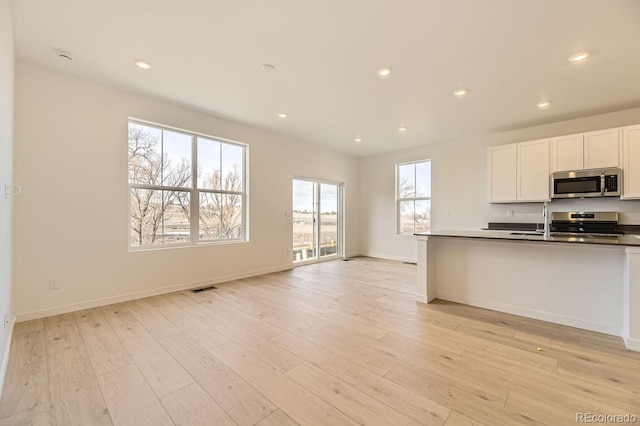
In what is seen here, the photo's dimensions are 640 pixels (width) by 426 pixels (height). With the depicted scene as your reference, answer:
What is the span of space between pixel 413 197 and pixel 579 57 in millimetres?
4008

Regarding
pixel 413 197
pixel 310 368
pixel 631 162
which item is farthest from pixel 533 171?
pixel 310 368

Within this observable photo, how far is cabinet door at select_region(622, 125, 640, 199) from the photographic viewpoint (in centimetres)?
377

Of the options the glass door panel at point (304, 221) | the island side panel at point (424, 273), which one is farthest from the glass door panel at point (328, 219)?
the island side panel at point (424, 273)

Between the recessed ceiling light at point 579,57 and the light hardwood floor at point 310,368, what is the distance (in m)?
2.72

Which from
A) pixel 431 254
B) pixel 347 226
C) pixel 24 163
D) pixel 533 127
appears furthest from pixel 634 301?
pixel 24 163

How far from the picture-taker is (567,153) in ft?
14.0

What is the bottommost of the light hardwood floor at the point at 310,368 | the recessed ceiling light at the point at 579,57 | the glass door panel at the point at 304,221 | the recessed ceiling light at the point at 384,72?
the light hardwood floor at the point at 310,368

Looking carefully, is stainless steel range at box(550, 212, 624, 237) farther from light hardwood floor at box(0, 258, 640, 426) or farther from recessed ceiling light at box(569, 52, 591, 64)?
light hardwood floor at box(0, 258, 640, 426)

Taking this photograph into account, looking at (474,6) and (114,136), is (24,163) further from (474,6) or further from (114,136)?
(474,6)

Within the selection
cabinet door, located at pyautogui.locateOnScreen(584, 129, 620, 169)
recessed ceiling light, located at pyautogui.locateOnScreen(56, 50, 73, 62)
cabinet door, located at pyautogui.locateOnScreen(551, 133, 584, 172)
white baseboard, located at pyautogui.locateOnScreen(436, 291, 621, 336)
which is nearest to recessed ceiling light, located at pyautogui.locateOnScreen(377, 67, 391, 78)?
white baseboard, located at pyautogui.locateOnScreen(436, 291, 621, 336)

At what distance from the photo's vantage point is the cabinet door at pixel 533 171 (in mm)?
4445

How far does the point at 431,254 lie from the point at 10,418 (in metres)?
3.89

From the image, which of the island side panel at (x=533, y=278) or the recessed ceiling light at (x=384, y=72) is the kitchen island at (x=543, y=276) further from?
the recessed ceiling light at (x=384, y=72)

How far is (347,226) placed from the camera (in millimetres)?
7039
